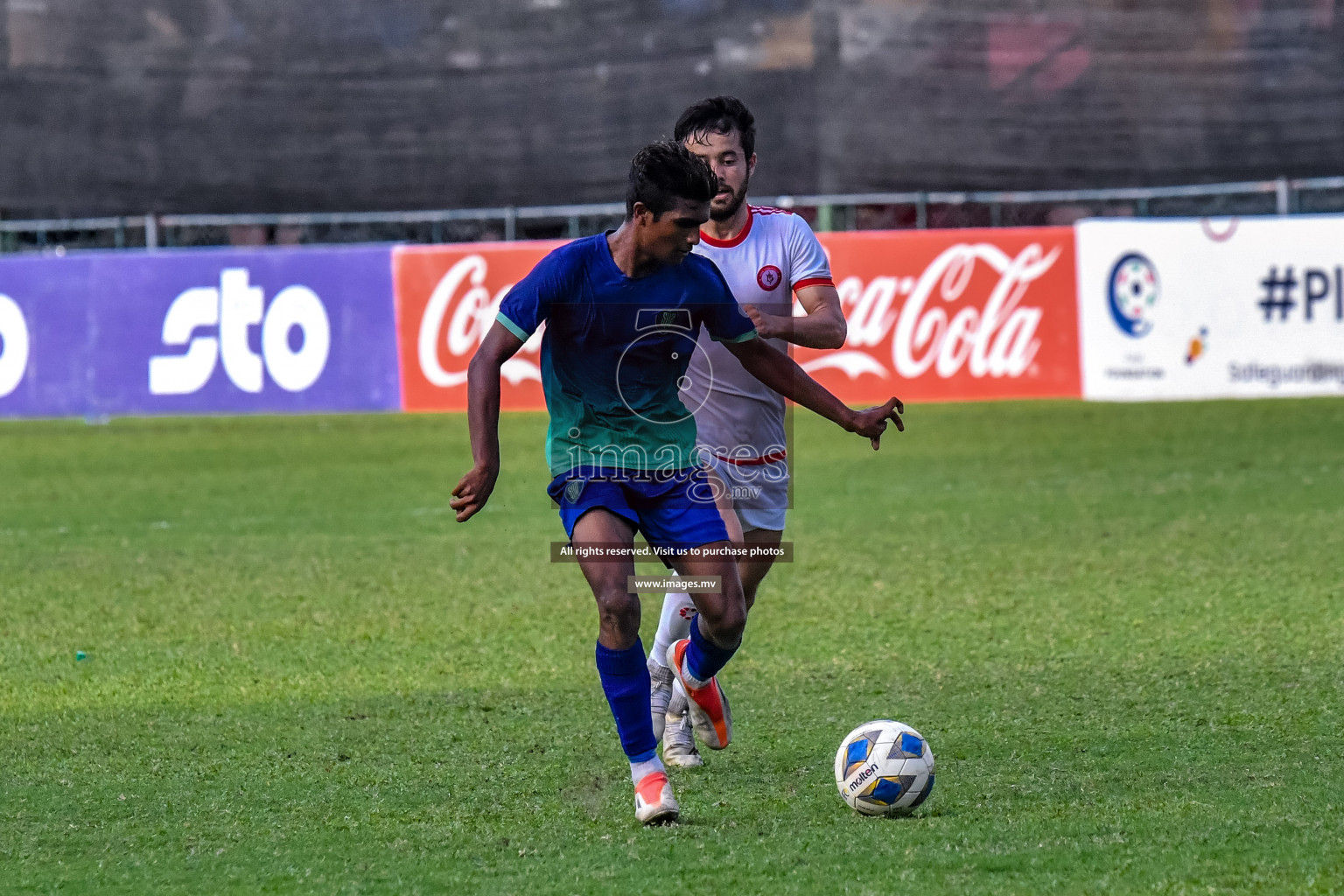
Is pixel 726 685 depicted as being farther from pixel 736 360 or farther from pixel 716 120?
pixel 716 120

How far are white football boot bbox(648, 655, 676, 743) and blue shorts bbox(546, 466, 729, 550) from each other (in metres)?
0.86

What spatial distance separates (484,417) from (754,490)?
150 centimetres

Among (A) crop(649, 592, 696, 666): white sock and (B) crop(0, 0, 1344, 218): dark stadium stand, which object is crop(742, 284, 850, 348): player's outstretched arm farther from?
(B) crop(0, 0, 1344, 218): dark stadium stand

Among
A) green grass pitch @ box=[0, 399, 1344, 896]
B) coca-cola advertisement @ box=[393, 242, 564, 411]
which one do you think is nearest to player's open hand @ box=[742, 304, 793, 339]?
green grass pitch @ box=[0, 399, 1344, 896]

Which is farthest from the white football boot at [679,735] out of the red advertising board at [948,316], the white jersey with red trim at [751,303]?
the red advertising board at [948,316]

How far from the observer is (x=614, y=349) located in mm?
4906

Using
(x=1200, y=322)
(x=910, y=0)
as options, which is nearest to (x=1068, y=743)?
(x=1200, y=322)

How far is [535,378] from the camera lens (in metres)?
17.1

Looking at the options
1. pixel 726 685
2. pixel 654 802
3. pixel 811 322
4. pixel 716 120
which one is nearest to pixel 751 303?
pixel 811 322

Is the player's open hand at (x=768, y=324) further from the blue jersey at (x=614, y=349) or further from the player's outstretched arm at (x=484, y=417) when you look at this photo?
the player's outstretched arm at (x=484, y=417)

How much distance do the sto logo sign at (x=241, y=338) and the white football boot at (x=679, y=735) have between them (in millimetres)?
12294

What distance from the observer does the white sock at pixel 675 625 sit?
594 cm

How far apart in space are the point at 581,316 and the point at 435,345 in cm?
1269

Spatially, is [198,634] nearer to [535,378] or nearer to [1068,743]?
[1068,743]
